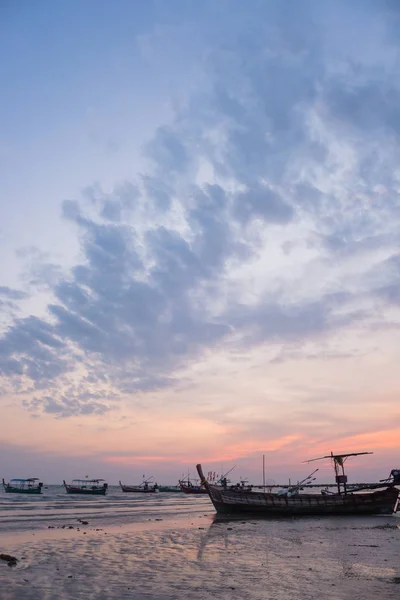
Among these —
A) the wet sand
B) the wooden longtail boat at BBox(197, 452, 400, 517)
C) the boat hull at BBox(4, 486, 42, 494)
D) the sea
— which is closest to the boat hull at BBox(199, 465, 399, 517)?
the wooden longtail boat at BBox(197, 452, 400, 517)

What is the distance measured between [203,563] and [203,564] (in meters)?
0.24

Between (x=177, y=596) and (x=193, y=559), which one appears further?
(x=193, y=559)

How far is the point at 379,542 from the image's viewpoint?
76.7ft

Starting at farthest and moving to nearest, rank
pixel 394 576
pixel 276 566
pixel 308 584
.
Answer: pixel 276 566 < pixel 394 576 < pixel 308 584

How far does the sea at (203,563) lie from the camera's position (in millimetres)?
12766

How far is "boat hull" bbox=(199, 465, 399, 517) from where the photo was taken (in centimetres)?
3859

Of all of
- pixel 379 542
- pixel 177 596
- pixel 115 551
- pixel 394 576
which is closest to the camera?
pixel 177 596

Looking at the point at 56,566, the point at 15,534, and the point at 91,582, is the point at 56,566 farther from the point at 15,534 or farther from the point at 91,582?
the point at 15,534

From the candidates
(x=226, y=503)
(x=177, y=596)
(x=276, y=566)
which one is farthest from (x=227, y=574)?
(x=226, y=503)

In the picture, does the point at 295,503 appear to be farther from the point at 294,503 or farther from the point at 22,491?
the point at 22,491

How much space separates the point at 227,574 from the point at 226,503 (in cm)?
2549

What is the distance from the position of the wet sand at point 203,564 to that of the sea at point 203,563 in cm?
3

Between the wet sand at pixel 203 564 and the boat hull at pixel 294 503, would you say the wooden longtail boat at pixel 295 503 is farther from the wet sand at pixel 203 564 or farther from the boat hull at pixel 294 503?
the wet sand at pixel 203 564

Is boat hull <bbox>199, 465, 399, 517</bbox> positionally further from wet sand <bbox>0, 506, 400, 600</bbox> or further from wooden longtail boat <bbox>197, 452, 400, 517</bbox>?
wet sand <bbox>0, 506, 400, 600</bbox>
